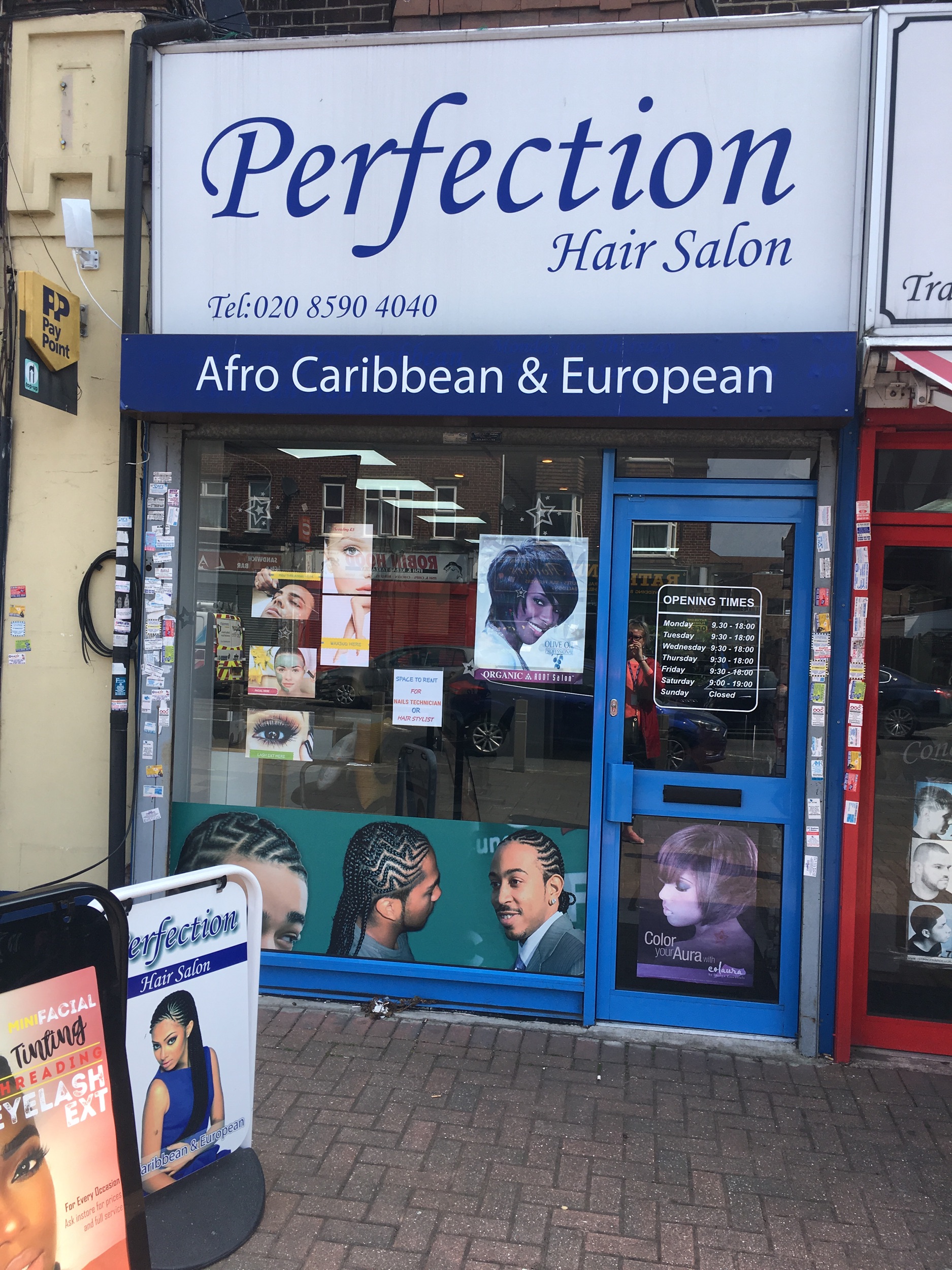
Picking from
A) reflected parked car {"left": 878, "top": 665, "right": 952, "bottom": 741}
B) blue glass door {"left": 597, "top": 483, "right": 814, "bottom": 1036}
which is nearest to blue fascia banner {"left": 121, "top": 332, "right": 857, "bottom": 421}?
blue glass door {"left": 597, "top": 483, "right": 814, "bottom": 1036}

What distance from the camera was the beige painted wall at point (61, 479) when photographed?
Result: 4664 millimetres

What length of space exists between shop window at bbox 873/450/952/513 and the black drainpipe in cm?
364

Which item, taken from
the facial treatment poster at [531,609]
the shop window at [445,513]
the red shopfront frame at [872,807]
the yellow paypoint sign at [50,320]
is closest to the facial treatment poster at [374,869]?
the facial treatment poster at [531,609]

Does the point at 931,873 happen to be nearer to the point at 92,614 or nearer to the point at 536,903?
the point at 536,903

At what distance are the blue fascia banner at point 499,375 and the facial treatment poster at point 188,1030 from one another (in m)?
2.32

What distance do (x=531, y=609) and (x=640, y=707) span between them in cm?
71

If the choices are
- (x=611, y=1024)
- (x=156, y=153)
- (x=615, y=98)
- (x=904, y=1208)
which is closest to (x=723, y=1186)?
(x=904, y=1208)

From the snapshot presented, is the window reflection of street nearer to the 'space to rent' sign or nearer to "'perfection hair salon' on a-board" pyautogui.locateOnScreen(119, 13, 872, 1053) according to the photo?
"'perfection hair salon' on a-board" pyautogui.locateOnScreen(119, 13, 872, 1053)

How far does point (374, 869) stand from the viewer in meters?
4.51

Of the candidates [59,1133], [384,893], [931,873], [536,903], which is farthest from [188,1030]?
[931,873]

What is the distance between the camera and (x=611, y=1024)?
4.27 m

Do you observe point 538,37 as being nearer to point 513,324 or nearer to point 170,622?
point 513,324

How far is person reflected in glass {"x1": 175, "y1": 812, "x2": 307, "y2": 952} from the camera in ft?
15.0

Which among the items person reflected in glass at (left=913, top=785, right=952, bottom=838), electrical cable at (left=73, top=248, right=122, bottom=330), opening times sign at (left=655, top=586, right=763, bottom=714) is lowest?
person reflected in glass at (left=913, top=785, right=952, bottom=838)
